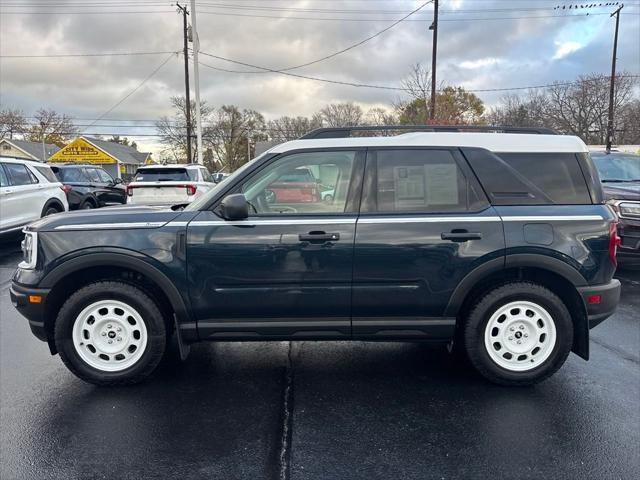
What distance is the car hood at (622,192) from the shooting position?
6.68 m

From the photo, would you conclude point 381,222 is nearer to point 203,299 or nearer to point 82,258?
point 203,299

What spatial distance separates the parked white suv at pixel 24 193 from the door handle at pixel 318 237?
26.4 ft

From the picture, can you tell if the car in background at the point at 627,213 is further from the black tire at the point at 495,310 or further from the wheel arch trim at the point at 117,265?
the wheel arch trim at the point at 117,265

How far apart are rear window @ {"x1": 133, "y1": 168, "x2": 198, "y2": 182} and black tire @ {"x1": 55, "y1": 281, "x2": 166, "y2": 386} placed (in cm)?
806

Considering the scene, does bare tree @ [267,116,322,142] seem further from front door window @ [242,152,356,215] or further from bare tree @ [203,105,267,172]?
front door window @ [242,152,356,215]

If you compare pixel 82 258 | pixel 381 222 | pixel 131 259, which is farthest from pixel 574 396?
pixel 82 258

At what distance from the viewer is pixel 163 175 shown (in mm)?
11273

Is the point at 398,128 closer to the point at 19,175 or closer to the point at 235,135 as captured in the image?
the point at 19,175

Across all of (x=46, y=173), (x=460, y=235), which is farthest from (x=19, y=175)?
(x=460, y=235)

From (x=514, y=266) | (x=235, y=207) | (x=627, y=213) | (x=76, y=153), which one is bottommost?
(x=514, y=266)

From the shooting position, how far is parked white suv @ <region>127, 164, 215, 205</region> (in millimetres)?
10789

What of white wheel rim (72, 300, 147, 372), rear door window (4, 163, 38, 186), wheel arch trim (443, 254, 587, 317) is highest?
rear door window (4, 163, 38, 186)

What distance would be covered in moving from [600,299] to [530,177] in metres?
1.03

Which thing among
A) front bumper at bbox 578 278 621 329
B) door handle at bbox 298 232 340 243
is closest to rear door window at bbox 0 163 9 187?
door handle at bbox 298 232 340 243
